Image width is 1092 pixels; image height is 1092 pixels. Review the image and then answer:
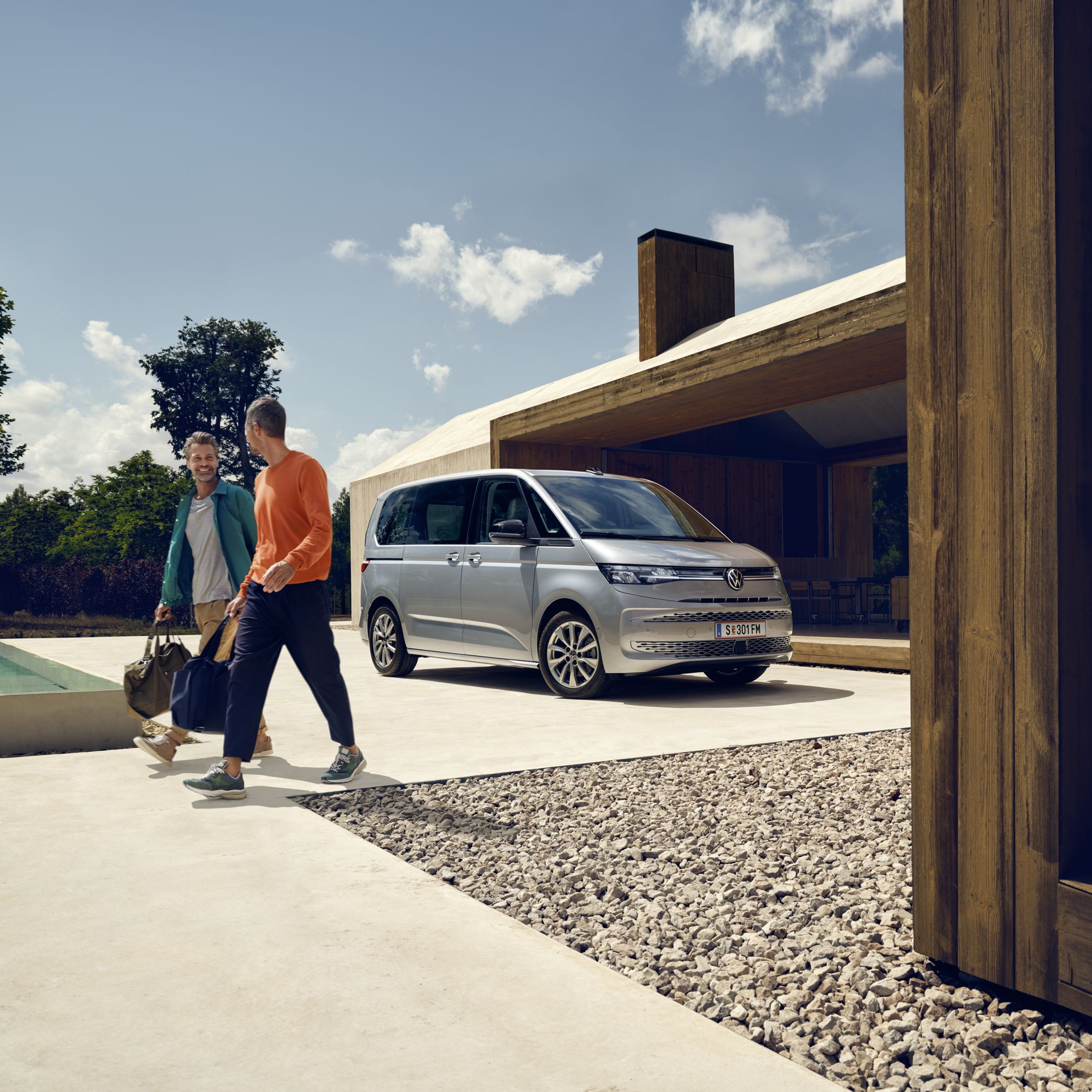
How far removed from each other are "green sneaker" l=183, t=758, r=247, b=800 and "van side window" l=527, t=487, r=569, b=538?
4.26m

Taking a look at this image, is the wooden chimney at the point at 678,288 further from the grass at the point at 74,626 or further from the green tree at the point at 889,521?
the green tree at the point at 889,521

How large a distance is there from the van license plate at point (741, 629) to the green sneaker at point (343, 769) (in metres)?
3.84

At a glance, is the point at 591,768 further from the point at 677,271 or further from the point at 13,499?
the point at 13,499

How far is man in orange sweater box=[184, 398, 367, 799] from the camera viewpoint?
4699 mm

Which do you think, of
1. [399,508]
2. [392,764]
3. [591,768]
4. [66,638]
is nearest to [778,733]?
[591,768]

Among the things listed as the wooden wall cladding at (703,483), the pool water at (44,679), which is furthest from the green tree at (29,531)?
the pool water at (44,679)

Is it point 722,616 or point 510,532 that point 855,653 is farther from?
point 510,532

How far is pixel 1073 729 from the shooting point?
2229 millimetres

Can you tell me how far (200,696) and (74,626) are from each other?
89.1ft

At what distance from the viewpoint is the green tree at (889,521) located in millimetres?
43531

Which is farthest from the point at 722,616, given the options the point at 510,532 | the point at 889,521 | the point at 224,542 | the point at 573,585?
the point at 889,521

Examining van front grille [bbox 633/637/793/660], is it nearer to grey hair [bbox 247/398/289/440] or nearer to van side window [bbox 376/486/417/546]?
van side window [bbox 376/486/417/546]

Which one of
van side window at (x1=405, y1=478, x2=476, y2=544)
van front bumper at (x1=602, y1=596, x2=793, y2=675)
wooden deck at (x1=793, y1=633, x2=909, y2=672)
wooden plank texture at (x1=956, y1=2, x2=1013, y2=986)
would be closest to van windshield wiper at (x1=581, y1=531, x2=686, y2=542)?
van front bumper at (x1=602, y1=596, x2=793, y2=675)

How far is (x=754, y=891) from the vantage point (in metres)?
3.22
